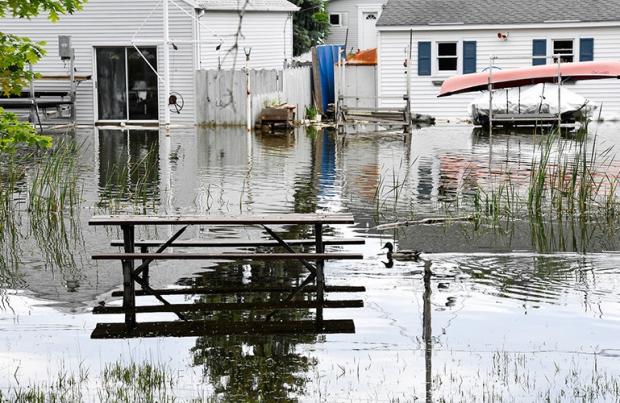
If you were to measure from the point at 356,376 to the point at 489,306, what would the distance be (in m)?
2.99

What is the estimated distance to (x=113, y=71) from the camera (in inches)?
1658

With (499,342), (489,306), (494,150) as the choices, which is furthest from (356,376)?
(494,150)

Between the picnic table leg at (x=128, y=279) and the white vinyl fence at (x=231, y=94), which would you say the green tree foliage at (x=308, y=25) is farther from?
the picnic table leg at (x=128, y=279)

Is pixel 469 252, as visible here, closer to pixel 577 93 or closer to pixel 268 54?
pixel 577 93

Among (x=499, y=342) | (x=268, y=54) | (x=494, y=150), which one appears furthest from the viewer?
(x=268, y=54)

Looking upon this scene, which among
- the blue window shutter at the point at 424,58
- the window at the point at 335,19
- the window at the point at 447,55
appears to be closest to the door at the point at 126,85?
the blue window shutter at the point at 424,58

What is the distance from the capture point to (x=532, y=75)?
127ft

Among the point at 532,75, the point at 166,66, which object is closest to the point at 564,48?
the point at 532,75

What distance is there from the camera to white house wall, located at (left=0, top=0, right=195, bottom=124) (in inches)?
1613

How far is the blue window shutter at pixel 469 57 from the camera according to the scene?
143 feet

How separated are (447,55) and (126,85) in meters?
11.0

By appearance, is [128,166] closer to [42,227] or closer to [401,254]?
[42,227]

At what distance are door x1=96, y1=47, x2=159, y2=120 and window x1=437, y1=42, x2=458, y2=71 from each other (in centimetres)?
980

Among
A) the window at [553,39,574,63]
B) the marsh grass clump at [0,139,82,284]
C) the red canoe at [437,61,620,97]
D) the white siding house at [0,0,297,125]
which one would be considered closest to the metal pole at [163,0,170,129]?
the white siding house at [0,0,297,125]
